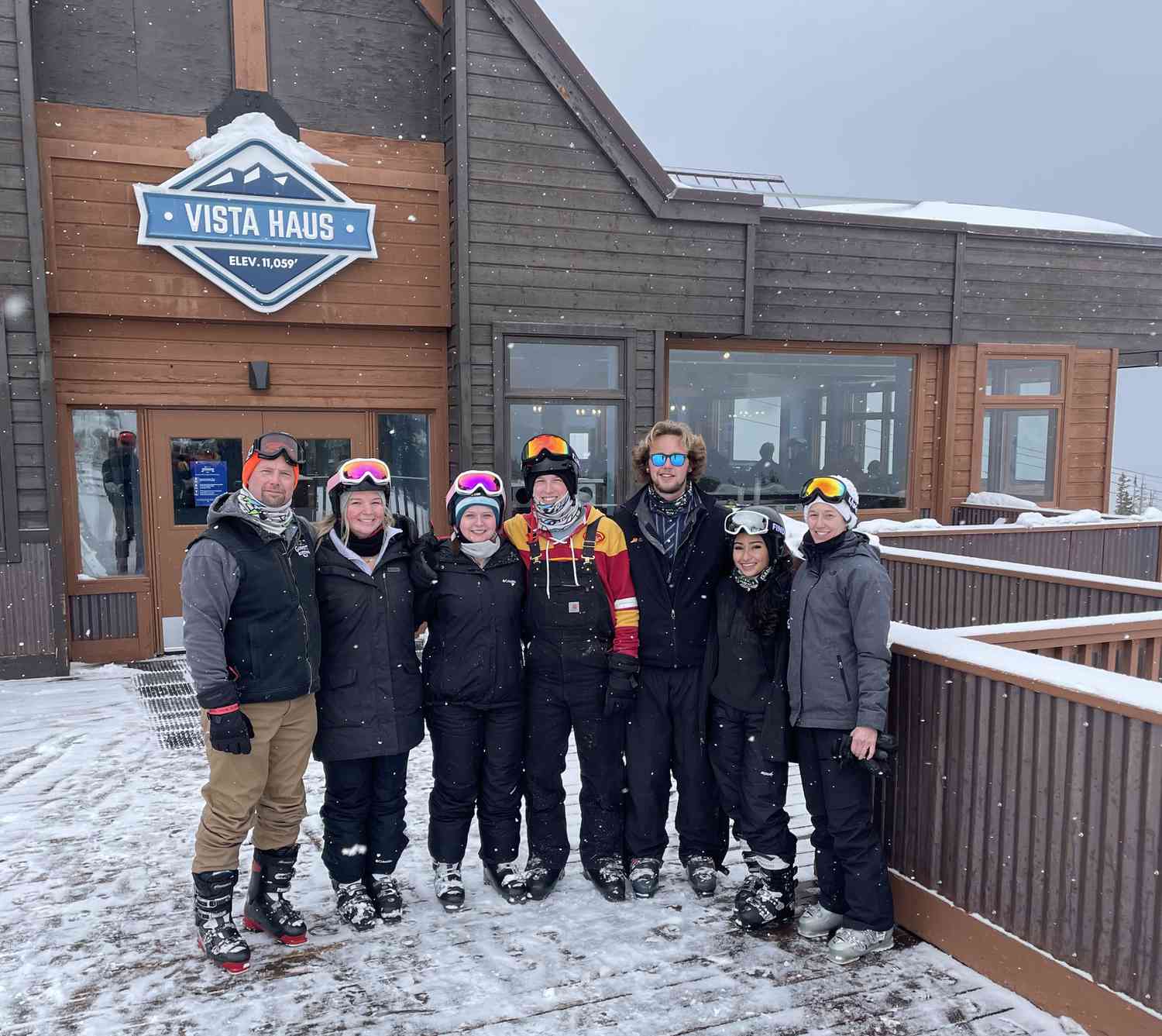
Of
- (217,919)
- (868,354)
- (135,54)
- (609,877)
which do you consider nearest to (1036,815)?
(609,877)

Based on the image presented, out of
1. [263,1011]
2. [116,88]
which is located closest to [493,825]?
[263,1011]

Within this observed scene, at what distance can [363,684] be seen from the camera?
318cm

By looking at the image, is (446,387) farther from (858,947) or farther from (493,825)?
(858,947)

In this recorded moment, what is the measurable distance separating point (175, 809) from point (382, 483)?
2.27 metres

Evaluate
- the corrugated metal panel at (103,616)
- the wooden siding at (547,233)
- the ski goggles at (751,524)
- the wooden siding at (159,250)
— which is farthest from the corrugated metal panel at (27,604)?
the ski goggles at (751,524)

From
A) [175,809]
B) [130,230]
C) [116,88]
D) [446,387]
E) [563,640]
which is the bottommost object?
[175,809]

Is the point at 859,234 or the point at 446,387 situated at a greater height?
the point at 859,234

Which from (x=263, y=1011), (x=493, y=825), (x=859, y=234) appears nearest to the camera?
(x=263, y=1011)

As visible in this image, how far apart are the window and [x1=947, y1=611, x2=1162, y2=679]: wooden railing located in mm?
4472

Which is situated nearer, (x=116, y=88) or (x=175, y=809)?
(x=175, y=809)

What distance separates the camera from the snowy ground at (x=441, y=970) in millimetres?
2633

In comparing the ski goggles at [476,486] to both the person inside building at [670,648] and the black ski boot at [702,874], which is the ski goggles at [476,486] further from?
the black ski boot at [702,874]

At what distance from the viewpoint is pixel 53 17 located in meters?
6.75

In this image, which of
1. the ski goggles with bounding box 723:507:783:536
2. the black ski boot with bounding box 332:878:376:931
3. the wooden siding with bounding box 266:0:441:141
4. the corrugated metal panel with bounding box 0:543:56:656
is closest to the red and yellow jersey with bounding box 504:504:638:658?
the ski goggles with bounding box 723:507:783:536
